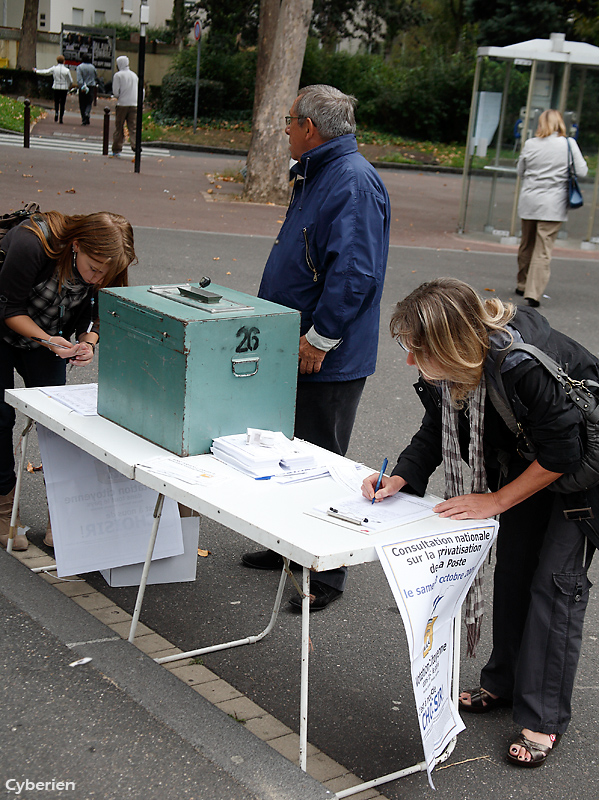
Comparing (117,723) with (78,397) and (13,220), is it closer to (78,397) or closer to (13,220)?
(78,397)

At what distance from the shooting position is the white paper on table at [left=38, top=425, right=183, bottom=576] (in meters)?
3.61

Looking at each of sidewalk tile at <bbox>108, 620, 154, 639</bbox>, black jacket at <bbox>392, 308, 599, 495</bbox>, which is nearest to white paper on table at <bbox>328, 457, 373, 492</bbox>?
black jacket at <bbox>392, 308, 599, 495</bbox>

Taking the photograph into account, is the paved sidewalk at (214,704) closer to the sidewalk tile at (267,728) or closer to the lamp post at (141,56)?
the sidewalk tile at (267,728)

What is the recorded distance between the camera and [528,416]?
258 centimetres

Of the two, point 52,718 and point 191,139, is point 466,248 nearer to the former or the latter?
point 52,718

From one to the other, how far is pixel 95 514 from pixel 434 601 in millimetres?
1634

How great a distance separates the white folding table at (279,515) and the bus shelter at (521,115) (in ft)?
35.9

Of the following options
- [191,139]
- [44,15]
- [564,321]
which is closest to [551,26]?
[191,139]

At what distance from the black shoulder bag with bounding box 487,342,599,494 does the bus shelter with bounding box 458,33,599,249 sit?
11.0 m

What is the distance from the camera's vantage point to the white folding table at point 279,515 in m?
2.42

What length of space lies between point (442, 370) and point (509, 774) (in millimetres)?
1291

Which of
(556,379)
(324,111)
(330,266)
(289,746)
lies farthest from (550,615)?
(324,111)

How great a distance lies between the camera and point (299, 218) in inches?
149

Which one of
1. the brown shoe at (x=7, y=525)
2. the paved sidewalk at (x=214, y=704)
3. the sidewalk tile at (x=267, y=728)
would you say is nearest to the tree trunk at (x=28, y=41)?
the paved sidewalk at (x=214, y=704)
